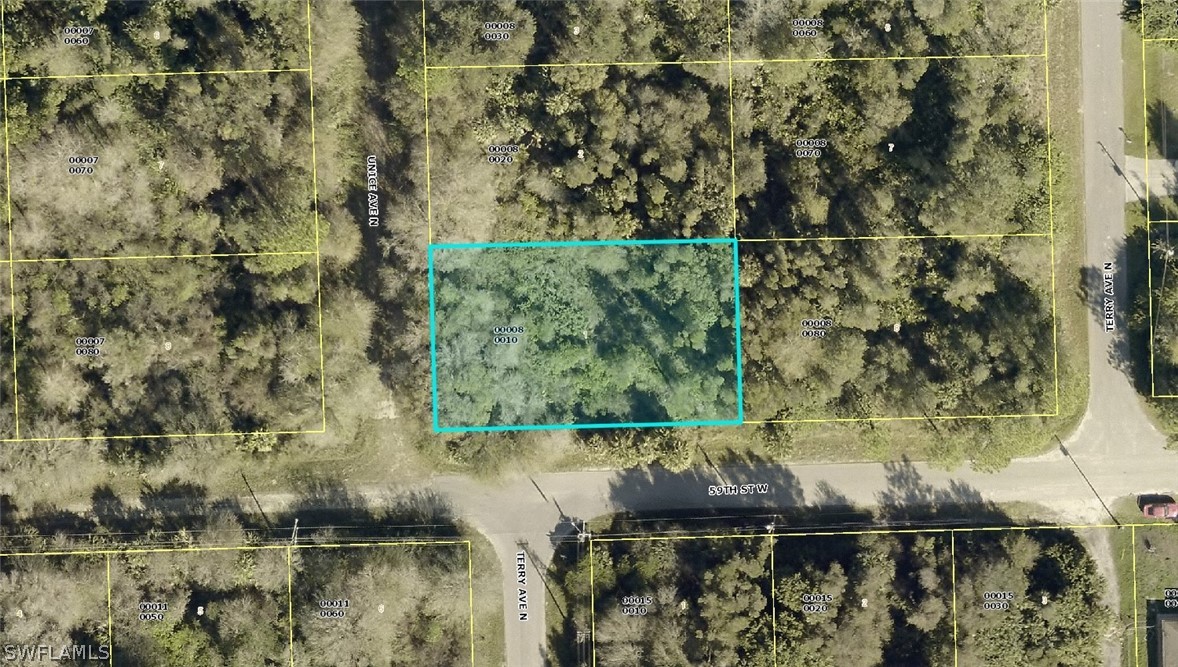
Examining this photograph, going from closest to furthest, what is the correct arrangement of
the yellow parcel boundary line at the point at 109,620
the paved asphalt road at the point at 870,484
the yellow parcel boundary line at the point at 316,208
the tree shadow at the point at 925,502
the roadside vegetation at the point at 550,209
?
the roadside vegetation at the point at 550,209
the yellow parcel boundary line at the point at 316,208
the yellow parcel boundary line at the point at 109,620
the paved asphalt road at the point at 870,484
the tree shadow at the point at 925,502

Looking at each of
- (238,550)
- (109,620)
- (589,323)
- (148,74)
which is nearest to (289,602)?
(238,550)

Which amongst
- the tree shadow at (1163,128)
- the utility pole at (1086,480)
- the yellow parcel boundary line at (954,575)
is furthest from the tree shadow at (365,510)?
the tree shadow at (1163,128)

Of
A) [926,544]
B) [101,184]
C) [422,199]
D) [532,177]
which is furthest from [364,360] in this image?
[926,544]

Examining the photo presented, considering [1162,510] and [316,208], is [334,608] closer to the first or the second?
[316,208]

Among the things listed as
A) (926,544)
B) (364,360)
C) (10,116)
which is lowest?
(926,544)

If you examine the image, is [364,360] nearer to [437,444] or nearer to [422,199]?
[437,444]

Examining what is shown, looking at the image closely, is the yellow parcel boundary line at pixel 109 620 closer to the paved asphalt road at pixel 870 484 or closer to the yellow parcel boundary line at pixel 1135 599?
the paved asphalt road at pixel 870 484
